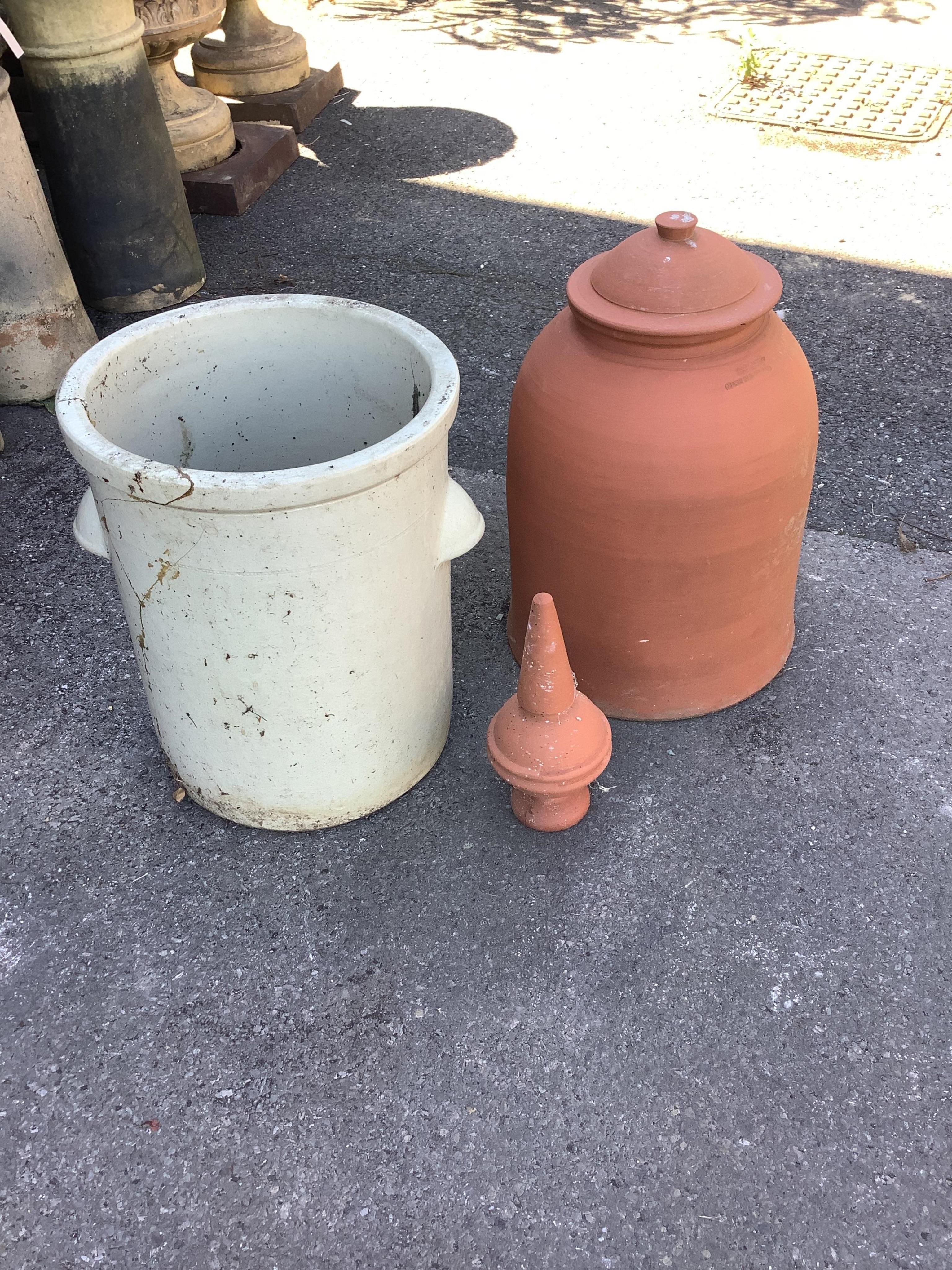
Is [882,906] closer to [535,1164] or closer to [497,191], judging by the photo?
[535,1164]

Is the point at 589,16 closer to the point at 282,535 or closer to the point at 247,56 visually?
the point at 247,56

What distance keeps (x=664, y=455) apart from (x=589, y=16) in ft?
19.0

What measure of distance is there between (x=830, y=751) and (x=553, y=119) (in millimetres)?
4181

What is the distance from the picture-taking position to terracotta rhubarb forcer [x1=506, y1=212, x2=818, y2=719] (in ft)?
6.71

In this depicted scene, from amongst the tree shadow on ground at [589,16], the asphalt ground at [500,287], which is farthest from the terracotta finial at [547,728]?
the tree shadow on ground at [589,16]

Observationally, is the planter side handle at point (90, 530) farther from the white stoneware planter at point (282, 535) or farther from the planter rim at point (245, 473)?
the planter rim at point (245, 473)

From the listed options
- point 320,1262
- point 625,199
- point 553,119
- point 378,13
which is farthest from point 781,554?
point 378,13

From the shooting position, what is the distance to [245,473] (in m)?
1.83

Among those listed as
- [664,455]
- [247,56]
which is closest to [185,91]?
[247,56]

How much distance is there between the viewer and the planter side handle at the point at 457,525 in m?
2.02

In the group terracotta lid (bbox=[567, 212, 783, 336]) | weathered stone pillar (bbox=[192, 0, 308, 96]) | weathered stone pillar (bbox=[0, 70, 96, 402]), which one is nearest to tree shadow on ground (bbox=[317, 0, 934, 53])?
weathered stone pillar (bbox=[192, 0, 308, 96])

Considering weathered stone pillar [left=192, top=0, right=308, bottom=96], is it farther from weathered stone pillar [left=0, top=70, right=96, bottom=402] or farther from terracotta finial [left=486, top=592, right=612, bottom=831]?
terracotta finial [left=486, top=592, right=612, bottom=831]

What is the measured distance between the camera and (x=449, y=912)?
83.3 inches

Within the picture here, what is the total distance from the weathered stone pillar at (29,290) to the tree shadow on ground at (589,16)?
12.2 feet
